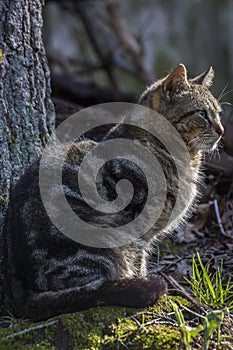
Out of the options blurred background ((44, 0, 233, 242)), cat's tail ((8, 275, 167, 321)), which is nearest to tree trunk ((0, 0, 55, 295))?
cat's tail ((8, 275, 167, 321))

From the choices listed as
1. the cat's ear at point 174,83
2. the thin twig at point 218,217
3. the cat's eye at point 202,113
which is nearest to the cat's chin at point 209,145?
the cat's eye at point 202,113

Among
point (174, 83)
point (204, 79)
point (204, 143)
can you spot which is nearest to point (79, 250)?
point (204, 143)

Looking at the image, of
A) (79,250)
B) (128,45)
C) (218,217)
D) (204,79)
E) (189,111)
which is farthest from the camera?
(128,45)

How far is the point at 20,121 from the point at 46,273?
1086mm

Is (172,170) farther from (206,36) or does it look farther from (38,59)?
(206,36)

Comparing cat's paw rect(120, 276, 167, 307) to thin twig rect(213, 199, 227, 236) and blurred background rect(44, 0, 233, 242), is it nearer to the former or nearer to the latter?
thin twig rect(213, 199, 227, 236)

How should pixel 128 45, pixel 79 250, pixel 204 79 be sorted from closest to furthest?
1. pixel 79 250
2. pixel 204 79
3. pixel 128 45

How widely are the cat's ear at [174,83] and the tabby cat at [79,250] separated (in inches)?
0.5

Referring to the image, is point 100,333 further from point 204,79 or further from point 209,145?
point 204,79

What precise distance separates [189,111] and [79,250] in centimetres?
120

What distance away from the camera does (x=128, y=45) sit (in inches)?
349

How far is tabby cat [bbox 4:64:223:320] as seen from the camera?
2928mm

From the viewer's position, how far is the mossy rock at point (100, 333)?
107 inches

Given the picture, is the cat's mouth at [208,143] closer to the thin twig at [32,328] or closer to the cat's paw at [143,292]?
the cat's paw at [143,292]
